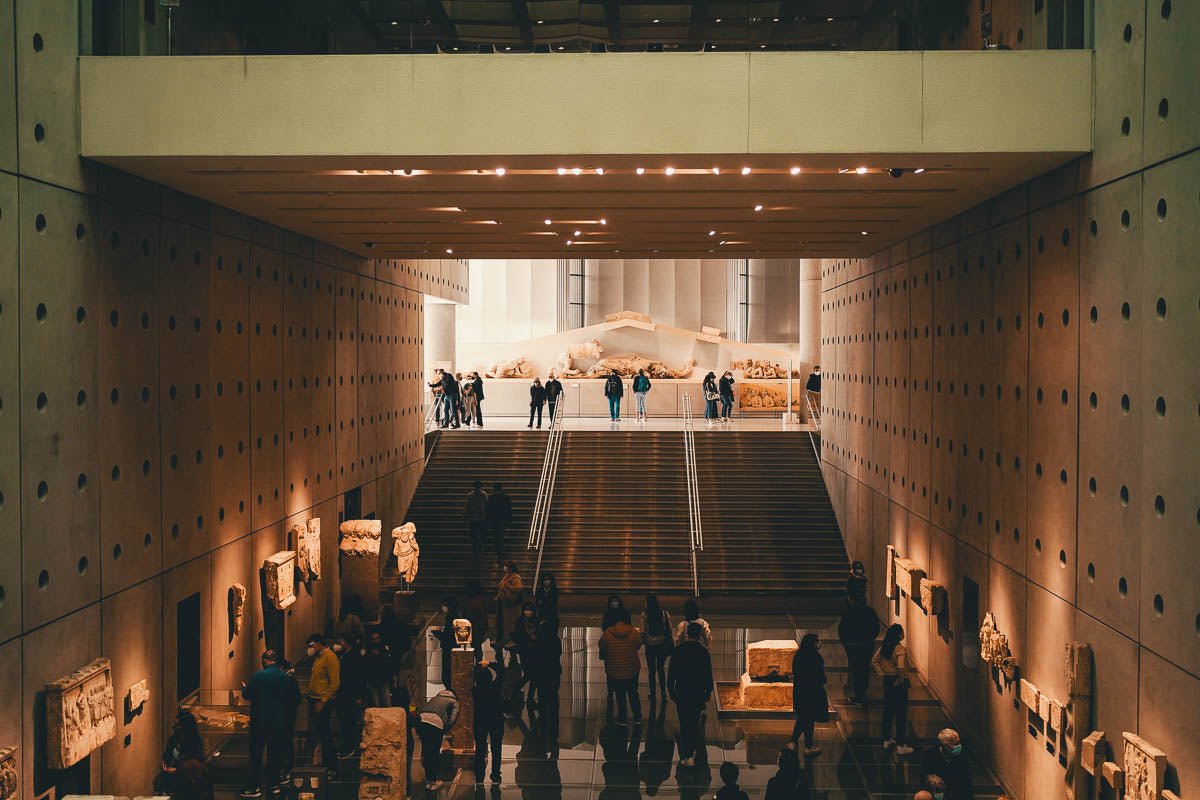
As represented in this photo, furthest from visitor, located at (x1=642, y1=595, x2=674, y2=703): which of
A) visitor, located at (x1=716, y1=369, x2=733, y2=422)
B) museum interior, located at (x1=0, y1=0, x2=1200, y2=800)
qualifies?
visitor, located at (x1=716, y1=369, x2=733, y2=422)

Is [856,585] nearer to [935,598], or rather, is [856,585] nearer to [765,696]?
[935,598]

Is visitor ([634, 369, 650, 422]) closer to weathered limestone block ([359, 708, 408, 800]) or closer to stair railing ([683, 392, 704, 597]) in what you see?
stair railing ([683, 392, 704, 597])

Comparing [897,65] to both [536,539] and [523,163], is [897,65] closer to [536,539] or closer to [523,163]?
[523,163]

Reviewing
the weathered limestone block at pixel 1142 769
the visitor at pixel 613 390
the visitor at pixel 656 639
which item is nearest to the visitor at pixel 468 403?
the visitor at pixel 613 390

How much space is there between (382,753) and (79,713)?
269 centimetres

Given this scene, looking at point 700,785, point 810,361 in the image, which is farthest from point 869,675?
point 810,361

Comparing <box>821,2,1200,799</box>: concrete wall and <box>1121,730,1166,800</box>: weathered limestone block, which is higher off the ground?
<box>821,2,1200,799</box>: concrete wall

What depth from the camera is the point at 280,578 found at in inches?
585

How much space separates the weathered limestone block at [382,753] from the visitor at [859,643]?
5.97 meters

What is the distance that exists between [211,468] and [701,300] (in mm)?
38154

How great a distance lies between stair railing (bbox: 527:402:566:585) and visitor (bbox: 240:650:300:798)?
33.0 feet

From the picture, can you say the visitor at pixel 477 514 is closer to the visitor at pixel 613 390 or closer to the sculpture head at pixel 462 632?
the sculpture head at pixel 462 632

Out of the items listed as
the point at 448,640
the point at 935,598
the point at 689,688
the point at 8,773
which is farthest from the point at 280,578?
the point at 935,598

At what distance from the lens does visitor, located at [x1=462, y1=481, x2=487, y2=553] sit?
21156mm
